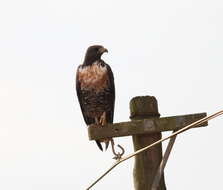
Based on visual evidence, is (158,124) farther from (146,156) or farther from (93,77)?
(93,77)

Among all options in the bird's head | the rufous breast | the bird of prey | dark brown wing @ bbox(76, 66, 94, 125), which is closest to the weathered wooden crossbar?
the bird of prey

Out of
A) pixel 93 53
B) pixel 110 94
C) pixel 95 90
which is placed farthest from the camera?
A: pixel 93 53

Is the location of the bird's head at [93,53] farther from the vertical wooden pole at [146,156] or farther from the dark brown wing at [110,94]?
the vertical wooden pole at [146,156]

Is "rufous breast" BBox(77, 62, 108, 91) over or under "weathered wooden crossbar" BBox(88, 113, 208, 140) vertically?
over

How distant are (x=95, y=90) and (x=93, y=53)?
2.16ft

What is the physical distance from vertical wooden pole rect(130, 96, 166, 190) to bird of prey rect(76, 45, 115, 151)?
2443 millimetres

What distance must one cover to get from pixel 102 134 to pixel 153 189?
632 mm

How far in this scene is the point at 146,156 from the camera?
6.56 metres

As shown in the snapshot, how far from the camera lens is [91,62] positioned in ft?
31.7

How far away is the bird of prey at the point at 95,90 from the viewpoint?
9328 mm

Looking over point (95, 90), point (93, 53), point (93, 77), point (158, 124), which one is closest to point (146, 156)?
point (158, 124)

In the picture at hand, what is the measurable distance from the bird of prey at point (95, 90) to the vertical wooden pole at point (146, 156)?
8.01 ft

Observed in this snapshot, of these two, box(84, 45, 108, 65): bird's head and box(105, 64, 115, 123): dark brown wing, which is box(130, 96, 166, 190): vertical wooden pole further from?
box(84, 45, 108, 65): bird's head

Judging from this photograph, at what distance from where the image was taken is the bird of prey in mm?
9328
